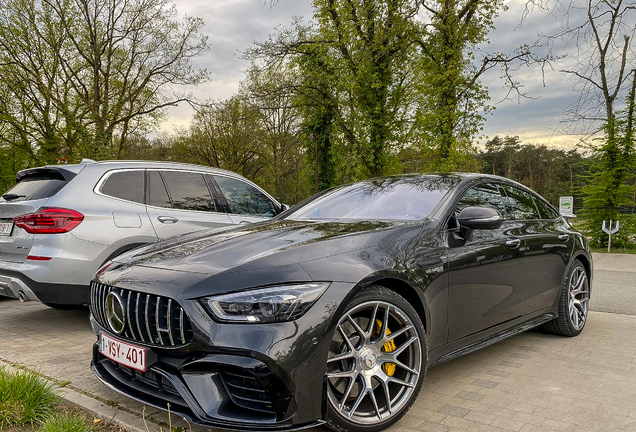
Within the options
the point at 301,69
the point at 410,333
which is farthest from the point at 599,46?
the point at 410,333

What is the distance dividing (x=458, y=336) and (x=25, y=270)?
3778 mm

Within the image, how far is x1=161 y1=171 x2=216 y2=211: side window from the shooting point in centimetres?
556

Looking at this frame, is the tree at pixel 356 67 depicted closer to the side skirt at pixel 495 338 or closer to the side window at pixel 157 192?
the side window at pixel 157 192

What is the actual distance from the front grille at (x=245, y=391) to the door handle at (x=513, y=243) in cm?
237

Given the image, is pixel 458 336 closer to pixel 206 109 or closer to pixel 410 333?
pixel 410 333

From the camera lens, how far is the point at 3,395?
275cm

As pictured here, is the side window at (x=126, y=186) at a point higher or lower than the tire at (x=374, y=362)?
higher

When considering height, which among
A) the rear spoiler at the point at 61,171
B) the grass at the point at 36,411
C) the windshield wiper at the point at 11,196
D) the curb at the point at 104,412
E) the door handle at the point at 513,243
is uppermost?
the rear spoiler at the point at 61,171

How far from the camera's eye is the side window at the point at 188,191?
5.56 m

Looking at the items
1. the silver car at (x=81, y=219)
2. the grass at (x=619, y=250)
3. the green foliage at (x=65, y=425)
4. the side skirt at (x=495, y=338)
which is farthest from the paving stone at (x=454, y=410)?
the grass at (x=619, y=250)

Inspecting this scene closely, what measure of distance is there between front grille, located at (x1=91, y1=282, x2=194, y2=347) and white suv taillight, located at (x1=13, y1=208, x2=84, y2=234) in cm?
220

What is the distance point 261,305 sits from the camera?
2.25m

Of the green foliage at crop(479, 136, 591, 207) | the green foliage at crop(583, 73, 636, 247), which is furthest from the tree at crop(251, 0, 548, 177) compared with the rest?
the green foliage at crop(479, 136, 591, 207)

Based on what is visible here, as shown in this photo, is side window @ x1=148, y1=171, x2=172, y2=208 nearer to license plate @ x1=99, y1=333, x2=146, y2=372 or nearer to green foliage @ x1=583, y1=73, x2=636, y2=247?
license plate @ x1=99, y1=333, x2=146, y2=372
